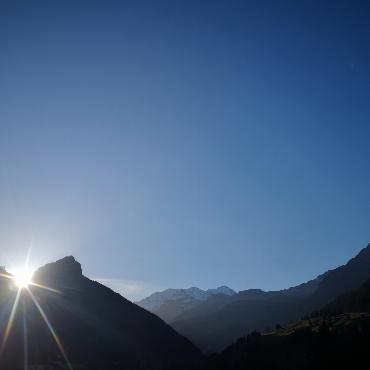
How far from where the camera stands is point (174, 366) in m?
189

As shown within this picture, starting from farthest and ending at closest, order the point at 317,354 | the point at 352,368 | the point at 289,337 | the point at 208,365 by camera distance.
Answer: the point at 208,365 → the point at 289,337 → the point at 317,354 → the point at 352,368

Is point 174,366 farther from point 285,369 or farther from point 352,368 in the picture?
point 352,368

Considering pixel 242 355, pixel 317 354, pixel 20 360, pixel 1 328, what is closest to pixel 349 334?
pixel 317 354

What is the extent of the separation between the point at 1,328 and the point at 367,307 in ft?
493

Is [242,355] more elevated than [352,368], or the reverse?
[242,355]

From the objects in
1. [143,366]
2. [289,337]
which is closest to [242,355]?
[289,337]

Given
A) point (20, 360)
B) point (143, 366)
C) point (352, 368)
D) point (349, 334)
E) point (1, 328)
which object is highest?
point (1, 328)

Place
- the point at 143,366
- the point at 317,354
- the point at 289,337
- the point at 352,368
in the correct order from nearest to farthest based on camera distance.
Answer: the point at 352,368 < the point at 317,354 < the point at 289,337 < the point at 143,366

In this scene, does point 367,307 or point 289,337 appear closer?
point 289,337

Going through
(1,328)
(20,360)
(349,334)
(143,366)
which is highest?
(1,328)

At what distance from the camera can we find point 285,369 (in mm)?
133875

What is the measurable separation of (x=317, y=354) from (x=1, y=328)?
13067cm

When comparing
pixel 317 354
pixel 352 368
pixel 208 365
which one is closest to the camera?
pixel 352 368

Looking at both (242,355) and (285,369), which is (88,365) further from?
(285,369)
